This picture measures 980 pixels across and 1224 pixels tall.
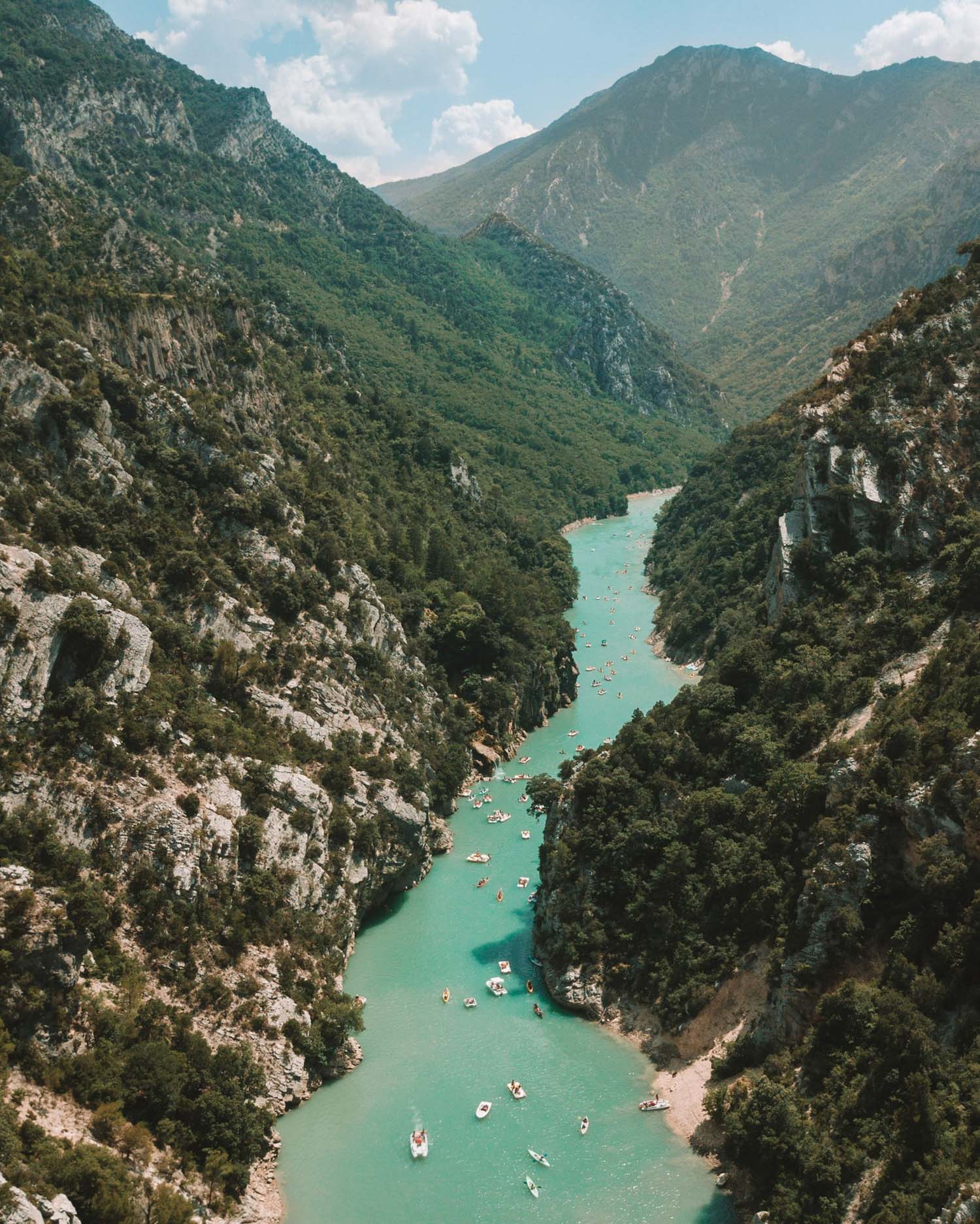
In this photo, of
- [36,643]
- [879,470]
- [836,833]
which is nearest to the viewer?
[836,833]

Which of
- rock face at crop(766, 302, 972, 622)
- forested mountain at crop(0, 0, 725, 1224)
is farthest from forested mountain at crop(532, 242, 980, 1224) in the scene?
forested mountain at crop(0, 0, 725, 1224)

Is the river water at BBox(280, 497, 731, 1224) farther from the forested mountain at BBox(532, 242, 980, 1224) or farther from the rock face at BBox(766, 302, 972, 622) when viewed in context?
the rock face at BBox(766, 302, 972, 622)

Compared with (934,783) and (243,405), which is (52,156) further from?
(934,783)

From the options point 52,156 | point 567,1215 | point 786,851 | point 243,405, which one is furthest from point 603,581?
point 567,1215

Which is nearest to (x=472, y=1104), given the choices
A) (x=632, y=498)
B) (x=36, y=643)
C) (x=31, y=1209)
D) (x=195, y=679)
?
(x=31, y=1209)

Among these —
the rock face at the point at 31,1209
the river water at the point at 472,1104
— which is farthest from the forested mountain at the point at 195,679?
the river water at the point at 472,1104

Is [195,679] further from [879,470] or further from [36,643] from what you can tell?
[879,470]
